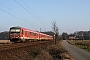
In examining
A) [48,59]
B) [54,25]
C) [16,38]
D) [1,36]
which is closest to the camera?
[48,59]

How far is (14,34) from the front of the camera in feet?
123

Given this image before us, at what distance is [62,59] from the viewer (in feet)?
55.7

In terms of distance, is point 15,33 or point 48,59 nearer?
point 48,59

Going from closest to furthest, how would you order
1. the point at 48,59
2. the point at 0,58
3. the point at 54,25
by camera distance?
1. the point at 0,58
2. the point at 48,59
3. the point at 54,25

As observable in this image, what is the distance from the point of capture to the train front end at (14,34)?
3700cm

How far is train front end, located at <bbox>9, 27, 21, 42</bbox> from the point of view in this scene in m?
37.0

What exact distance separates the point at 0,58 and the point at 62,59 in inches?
206

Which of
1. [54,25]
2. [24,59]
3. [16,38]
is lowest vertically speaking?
[24,59]

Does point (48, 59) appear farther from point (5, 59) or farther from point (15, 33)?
point (15, 33)

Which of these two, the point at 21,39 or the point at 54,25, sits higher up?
the point at 54,25

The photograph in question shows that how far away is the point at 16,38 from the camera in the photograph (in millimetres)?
36938

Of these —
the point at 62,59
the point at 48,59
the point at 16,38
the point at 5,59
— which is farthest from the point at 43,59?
the point at 16,38

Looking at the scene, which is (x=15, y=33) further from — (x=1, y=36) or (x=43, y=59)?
(x=1, y=36)

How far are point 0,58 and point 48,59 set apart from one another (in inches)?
161
